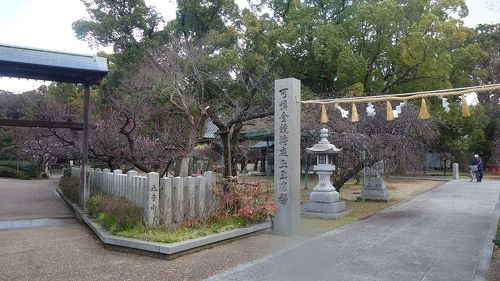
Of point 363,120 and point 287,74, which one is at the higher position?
point 287,74

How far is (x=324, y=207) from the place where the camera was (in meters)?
12.4

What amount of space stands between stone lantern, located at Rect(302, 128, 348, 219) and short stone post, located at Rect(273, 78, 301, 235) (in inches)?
127

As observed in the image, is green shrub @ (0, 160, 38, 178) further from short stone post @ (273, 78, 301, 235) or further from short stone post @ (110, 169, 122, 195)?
short stone post @ (273, 78, 301, 235)

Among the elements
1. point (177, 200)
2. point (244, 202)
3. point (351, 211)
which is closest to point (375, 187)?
point (351, 211)

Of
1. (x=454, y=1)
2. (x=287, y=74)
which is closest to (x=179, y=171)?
(x=287, y=74)

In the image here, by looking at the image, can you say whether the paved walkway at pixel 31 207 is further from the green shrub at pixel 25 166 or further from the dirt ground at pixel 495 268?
the green shrub at pixel 25 166

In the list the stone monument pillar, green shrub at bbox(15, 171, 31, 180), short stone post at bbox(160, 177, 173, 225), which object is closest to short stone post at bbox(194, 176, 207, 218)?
short stone post at bbox(160, 177, 173, 225)

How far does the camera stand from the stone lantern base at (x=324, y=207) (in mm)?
12305

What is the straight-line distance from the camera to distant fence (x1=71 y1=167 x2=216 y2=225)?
8031 mm

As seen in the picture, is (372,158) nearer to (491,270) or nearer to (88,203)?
(491,270)

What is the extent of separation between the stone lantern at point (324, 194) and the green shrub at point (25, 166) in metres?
25.5

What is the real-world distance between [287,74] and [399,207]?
14.5m

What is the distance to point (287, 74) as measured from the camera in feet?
89.2

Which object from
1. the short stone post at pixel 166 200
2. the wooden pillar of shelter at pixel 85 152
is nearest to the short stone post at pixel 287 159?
the short stone post at pixel 166 200
